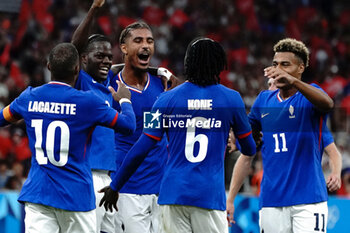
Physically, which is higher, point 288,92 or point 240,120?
point 288,92

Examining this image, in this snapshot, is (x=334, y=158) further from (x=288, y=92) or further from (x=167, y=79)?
(x=167, y=79)

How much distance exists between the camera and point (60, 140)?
4.88 metres

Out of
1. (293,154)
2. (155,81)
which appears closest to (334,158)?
(293,154)

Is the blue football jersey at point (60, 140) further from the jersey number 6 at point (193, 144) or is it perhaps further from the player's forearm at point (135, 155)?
the jersey number 6 at point (193, 144)

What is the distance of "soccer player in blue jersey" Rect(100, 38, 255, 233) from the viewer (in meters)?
4.85

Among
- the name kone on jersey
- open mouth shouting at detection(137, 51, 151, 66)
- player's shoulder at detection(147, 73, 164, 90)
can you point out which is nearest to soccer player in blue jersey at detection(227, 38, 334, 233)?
the name kone on jersey

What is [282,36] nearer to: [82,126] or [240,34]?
[240,34]

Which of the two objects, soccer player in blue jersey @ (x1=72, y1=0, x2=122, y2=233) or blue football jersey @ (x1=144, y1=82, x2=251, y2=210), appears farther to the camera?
soccer player in blue jersey @ (x1=72, y1=0, x2=122, y2=233)

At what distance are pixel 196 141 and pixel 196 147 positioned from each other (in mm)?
44

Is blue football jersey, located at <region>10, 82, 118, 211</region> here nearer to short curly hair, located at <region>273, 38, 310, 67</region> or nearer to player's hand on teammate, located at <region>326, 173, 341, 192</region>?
short curly hair, located at <region>273, 38, 310, 67</region>

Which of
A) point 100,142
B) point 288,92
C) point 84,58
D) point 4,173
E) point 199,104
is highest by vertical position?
point 84,58

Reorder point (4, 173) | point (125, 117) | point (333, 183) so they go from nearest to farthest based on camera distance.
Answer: point (125, 117) < point (333, 183) < point (4, 173)

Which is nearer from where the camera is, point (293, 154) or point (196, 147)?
point (196, 147)

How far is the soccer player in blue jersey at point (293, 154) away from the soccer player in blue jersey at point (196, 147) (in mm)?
640
